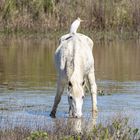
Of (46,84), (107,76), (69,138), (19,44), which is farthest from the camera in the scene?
(19,44)

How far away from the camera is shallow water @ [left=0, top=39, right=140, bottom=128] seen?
1256cm

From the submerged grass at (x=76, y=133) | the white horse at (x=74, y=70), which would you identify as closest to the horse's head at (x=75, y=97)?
the white horse at (x=74, y=70)

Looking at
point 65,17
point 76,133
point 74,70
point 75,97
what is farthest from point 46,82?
point 65,17

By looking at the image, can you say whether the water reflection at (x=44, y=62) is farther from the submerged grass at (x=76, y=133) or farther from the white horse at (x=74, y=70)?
the submerged grass at (x=76, y=133)

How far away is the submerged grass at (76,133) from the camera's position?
8.79 metres

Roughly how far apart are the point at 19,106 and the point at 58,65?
4.20ft

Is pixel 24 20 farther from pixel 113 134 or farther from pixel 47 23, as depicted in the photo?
pixel 113 134

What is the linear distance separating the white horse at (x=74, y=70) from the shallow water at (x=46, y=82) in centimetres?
40

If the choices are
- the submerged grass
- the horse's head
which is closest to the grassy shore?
the horse's head

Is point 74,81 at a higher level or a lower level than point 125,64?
higher

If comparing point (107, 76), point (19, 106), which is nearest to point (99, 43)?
point (107, 76)

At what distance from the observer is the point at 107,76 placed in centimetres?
1866

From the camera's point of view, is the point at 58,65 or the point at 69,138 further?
the point at 58,65

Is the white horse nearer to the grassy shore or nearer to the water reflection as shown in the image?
the water reflection
